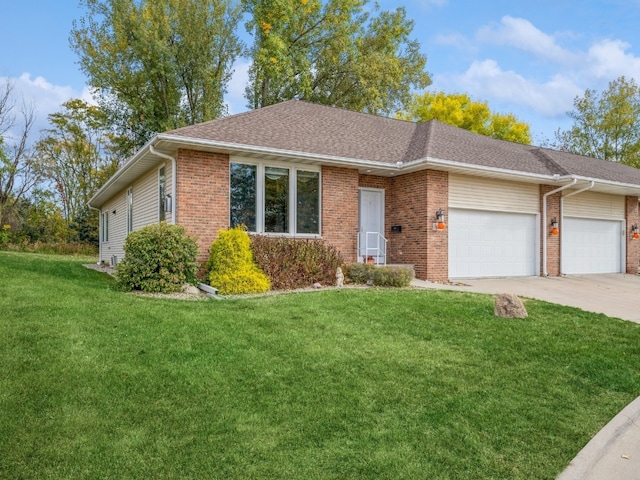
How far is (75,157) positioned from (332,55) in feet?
57.0

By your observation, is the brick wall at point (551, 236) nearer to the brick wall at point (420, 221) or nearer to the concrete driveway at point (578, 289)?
the concrete driveway at point (578, 289)

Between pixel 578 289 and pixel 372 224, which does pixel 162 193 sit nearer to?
pixel 372 224

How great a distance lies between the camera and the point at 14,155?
1029 inches

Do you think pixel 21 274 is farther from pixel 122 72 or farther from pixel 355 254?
pixel 122 72

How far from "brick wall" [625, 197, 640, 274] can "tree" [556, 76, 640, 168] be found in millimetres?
16439

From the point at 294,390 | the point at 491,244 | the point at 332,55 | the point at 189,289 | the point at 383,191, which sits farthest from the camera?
the point at 332,55

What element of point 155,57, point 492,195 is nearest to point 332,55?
point 155,57

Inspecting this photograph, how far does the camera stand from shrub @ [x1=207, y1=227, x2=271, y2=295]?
363 inches

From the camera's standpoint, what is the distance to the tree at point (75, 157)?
2875 centimetres

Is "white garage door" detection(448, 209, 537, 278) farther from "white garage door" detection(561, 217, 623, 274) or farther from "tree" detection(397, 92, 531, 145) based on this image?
"tree" detection(397, 92, 531, 145)

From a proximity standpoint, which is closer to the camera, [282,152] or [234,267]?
[234,267]

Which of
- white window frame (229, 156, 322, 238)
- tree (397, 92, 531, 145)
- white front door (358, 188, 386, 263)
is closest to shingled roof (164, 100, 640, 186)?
white window frame (229, 156, 322, 238)

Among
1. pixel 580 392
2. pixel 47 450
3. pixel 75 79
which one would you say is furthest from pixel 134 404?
pixel 75 79

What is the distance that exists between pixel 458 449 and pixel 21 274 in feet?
30.0
